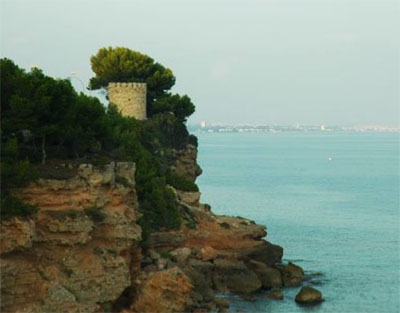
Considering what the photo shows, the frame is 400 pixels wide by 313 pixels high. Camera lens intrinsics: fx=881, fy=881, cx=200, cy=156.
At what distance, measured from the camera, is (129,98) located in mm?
61312

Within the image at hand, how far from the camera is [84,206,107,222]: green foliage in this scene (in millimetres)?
28844

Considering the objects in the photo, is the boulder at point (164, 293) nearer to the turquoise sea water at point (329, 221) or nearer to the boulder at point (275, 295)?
the turquoise sea water at point (329, 221)

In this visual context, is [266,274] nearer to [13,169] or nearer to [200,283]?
[200,283]

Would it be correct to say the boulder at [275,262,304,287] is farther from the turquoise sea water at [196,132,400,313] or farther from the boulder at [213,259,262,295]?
the boulder at [213,259,262,295]

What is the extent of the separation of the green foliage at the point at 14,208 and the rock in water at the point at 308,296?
15443mm

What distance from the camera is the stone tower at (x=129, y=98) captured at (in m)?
60.8

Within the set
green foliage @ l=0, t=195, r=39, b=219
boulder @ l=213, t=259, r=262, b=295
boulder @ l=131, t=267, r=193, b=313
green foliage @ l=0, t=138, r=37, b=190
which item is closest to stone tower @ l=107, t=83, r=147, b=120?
boulder @ l=213, t=259, r=262, b=295

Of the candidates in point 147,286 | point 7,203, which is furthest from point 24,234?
point 147,286

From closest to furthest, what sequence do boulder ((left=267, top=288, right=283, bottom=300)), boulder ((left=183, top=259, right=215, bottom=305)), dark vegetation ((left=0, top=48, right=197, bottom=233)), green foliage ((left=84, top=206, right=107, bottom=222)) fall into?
dark vegetation ((left=0, top=48, right=197, bottom=233)) < green foliage ((left=84, top=206, right=107, bottom=222)) < boulder ((left=183, top=259, right=215, bottom=305)) < boulder ((left=267, top=288, right=283, bottom=300))

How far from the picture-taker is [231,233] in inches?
1767

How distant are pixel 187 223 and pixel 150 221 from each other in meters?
3.38

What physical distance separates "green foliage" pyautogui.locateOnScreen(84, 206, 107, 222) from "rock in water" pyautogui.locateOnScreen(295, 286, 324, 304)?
12.7m

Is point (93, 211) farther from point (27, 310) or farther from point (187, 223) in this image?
point (187, 223)

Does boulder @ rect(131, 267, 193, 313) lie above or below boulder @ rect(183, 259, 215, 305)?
above
